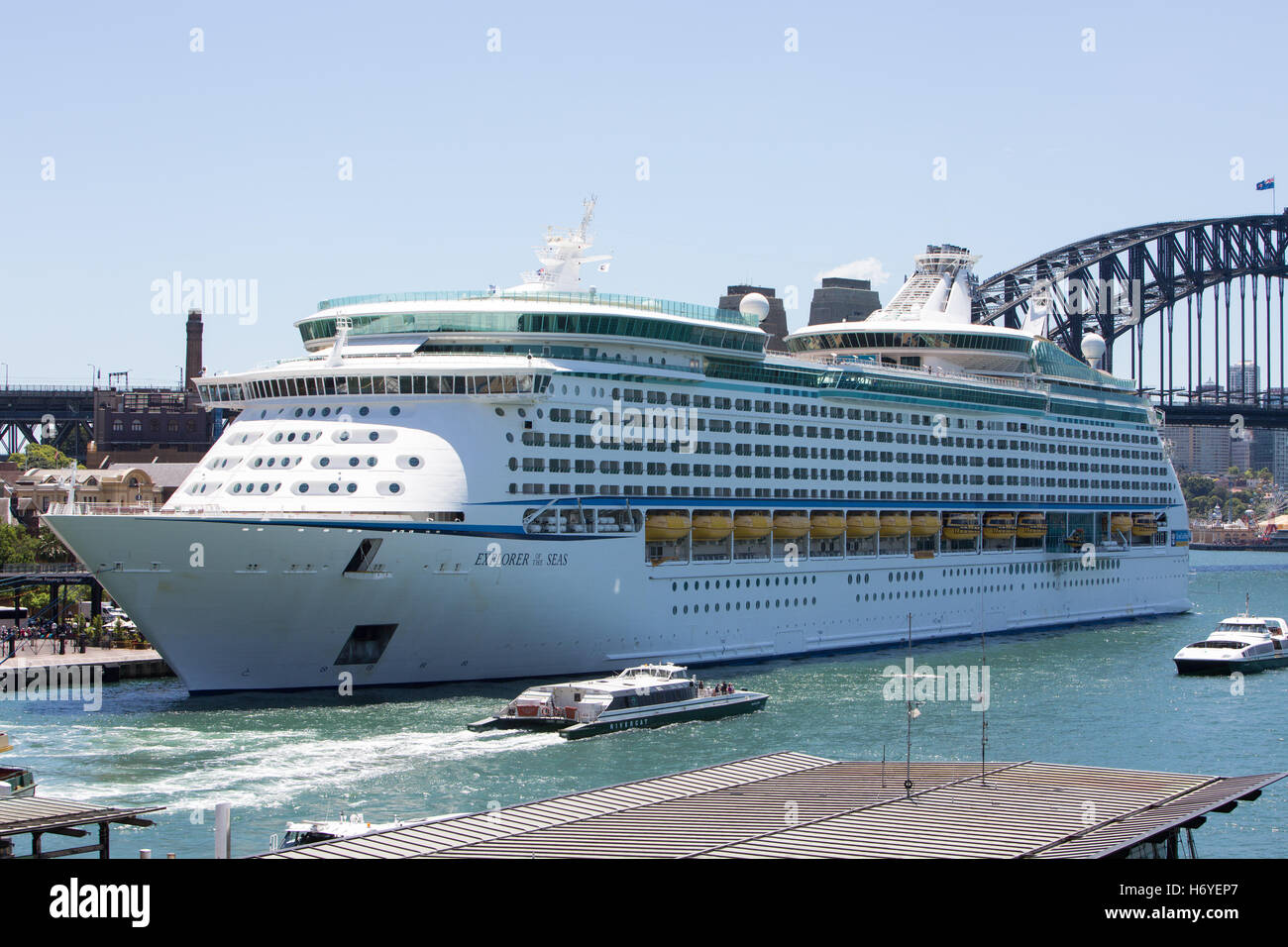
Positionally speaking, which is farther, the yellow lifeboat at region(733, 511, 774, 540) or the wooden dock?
the yellow lifeboat at region(733, 511, 774, 540)

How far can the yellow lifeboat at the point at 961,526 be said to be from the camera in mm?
61375

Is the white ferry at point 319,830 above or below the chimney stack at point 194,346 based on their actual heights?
below

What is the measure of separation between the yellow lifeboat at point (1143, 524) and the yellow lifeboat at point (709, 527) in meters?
34.8

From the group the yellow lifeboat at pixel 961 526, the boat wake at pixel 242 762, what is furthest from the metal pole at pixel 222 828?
the yellow lifeboat at pixel 961 526

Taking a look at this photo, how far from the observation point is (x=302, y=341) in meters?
48.8

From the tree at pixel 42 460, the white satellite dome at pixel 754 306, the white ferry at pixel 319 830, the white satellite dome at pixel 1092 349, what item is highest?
the white satellite dome at pixel 1092 349

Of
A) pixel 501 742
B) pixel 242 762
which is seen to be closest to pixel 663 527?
pixel 501 742

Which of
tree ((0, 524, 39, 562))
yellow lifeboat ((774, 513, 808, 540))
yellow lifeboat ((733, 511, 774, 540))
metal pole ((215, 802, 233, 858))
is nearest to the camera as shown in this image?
metal pole ((215, 802, 233, 858))

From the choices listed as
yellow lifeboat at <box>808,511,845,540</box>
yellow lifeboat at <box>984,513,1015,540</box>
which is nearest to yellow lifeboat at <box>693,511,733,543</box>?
yellow lifeboat at <box>808,511,845,540</box>

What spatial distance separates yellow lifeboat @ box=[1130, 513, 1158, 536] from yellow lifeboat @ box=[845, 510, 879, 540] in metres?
25.0

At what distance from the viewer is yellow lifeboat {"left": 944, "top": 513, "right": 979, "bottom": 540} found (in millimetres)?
61375

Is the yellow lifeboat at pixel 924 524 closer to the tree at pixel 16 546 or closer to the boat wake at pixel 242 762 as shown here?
the boat wake at pixel 242 762

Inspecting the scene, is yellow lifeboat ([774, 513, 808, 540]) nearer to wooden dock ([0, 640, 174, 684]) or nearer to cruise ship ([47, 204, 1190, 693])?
cruise ship ([47, 204, 1190, 693])
